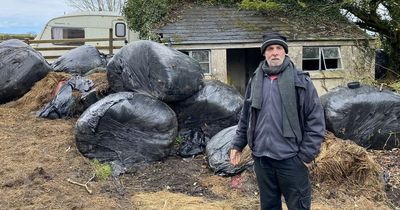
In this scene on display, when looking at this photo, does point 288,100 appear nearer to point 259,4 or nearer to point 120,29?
point 259,4

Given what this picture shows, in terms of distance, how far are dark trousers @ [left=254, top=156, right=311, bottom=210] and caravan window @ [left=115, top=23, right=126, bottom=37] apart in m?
12.4

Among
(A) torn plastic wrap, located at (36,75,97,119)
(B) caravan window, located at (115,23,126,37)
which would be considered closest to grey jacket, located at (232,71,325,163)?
(A) torn plastic wrap, located at (36,75,97,119)

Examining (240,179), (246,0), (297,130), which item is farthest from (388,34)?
(297,130)

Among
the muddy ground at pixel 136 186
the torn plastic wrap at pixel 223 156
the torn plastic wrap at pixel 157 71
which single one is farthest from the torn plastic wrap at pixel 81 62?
the torn plastic wrap at pixel 223 156

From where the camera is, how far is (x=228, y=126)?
226 inches

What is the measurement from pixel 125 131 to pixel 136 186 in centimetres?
79

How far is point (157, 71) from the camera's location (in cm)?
532

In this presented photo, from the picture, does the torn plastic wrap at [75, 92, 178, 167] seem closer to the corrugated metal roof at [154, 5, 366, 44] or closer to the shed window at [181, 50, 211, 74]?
the corrugated metal roof at [154, 5, 366, 44]

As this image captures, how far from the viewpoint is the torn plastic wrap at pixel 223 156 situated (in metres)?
4.71

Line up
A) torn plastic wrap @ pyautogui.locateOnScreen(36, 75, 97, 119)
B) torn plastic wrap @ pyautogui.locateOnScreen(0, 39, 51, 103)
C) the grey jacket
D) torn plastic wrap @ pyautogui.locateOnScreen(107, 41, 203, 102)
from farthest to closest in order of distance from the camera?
torn plastic wrap @ pyautogui.locateOnScreen(0, 39, 51, 103), torn plastic wrap @ pyautogui.locateOnScreen(36, 75, 97, 119), torn plastic wrap @ pyautogui.locateOnScreen(107, 41, 203, 102), the grey jacket

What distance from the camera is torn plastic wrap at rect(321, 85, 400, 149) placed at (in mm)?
5391

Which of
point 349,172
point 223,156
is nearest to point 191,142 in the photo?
point 223,156

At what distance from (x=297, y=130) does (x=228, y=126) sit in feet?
9.44

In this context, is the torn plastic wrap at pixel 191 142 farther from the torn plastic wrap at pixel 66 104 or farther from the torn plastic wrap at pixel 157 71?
the torn plastic wrap at pixel 66 104
